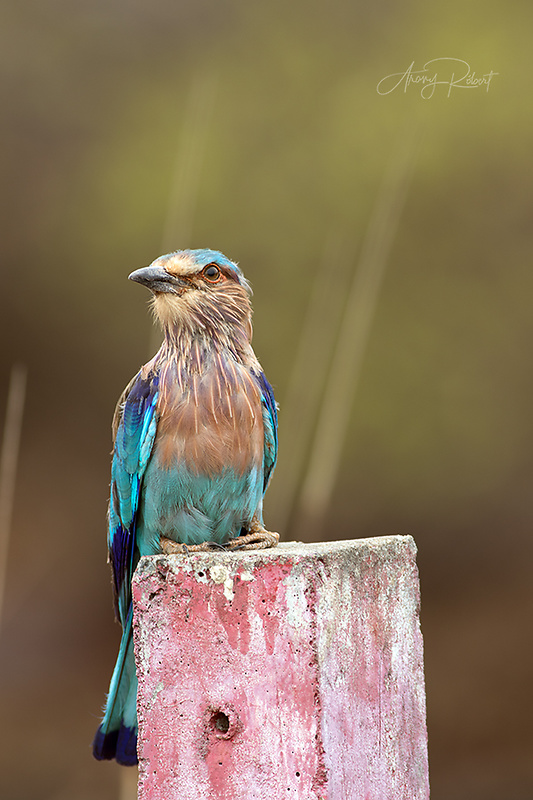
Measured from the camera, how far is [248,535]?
2486 mm

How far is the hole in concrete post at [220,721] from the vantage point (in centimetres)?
197

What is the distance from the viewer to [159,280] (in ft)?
8.27

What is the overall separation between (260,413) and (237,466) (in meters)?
0.18

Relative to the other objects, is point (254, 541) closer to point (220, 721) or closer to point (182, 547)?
point (182, 547)

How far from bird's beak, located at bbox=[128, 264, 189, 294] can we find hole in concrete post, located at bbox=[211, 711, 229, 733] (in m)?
1.10

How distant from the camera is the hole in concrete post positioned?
1967 millimetres

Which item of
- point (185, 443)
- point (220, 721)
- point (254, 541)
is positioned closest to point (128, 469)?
point (185, 443)

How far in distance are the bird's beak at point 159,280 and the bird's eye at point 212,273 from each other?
70 mm

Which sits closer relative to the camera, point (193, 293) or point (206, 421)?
point (206, 421)

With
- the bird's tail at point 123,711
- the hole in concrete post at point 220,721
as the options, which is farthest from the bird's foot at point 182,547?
the hole in concrete post at point 220,721

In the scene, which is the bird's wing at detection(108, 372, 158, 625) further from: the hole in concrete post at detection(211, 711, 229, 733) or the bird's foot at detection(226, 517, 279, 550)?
the hole in concrete post at detection(211, 711, 229, 733)

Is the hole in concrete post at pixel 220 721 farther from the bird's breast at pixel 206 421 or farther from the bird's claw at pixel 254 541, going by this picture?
the bird's breast at pixel 206 421

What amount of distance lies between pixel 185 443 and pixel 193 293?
0.42m

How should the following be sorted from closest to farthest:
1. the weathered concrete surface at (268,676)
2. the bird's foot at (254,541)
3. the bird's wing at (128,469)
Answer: the weathered concrete surface at (268,676), the bird's foot at (254,541), the bird's wing at (128,469)
